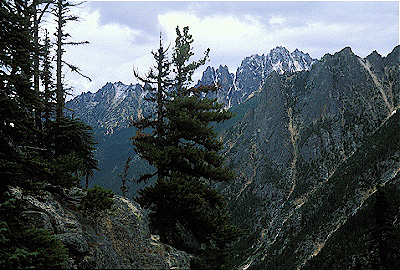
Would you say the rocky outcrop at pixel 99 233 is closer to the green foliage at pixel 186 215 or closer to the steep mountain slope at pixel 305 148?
the green foliage at pixel 186 215

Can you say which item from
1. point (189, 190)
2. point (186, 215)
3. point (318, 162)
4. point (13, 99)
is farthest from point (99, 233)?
point (318, 162)

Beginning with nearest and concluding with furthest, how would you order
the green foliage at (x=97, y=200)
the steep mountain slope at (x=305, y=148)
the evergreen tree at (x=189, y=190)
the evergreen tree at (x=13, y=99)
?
the evergreen tree at (x=13, y=99) < the green foliage at (x=97, y=200) < the evergreen tree at (x=189, y=190) < the steep mountain slope at (x=305, y=148)

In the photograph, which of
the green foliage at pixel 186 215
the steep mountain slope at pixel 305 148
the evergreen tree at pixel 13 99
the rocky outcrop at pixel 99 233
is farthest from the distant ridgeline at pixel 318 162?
the evergreen tree at pixel 13 99

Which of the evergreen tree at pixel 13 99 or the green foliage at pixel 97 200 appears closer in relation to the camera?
the evergreen tree at pixel 13 99

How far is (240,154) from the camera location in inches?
7239

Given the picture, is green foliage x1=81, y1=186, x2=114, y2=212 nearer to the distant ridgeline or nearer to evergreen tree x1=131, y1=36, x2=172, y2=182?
evergreen tree x1=131, y1=36, x2=172, y2=182

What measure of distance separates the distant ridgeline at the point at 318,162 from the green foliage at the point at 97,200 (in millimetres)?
79824

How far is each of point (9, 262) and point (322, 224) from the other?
367 feet

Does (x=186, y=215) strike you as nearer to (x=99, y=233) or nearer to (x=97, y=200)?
(x=97, y=200)

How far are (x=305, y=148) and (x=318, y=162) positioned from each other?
12.8m

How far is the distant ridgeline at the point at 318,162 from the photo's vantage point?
9019 centimetres

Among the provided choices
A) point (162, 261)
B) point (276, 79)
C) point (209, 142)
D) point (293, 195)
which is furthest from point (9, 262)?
point (276, 79)

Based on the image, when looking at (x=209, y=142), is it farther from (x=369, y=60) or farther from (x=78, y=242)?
(x=369, y=60)

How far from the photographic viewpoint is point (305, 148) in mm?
147750
